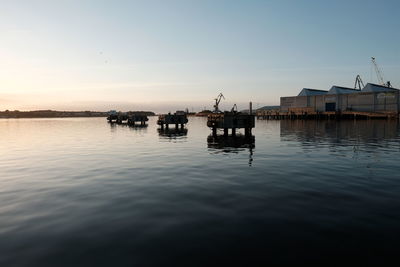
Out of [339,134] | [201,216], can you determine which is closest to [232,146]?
[201,216]

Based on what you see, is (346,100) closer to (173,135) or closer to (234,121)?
(234,121)

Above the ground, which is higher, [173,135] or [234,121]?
[234,121]

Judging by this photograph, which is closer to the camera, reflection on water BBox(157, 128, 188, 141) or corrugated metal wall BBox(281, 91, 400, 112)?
reflection on water BBox(157, 128, 188, 141)

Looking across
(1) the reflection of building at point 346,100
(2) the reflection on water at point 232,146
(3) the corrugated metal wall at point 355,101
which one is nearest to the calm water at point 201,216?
(2) the reflection on water at point 232,146

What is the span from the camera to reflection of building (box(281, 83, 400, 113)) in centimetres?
10838

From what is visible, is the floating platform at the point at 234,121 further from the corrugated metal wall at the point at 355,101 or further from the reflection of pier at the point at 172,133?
the corrugated metal wall at the point at 355,101

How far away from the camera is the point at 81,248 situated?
26.4 ft

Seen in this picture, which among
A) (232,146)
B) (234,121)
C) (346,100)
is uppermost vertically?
(346,100)

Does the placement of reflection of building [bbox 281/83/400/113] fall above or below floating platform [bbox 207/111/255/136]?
above

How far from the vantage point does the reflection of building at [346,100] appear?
356ft

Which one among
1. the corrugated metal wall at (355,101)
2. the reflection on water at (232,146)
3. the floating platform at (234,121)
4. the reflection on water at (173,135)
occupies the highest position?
the corrugated metal wall at (355,101)

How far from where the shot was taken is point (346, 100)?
4796 inches

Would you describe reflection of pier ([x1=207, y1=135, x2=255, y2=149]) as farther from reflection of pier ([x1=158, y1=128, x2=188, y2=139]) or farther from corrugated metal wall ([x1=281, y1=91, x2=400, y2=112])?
corrugated metal wall ([x1=281, y1=91, x2=400, y2=112])

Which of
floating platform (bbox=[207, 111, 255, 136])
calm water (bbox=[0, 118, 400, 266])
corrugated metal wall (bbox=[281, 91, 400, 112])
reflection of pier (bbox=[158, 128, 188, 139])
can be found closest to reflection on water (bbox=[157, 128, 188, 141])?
reflection of pier (bbox=[158, 128, 188, 139])
